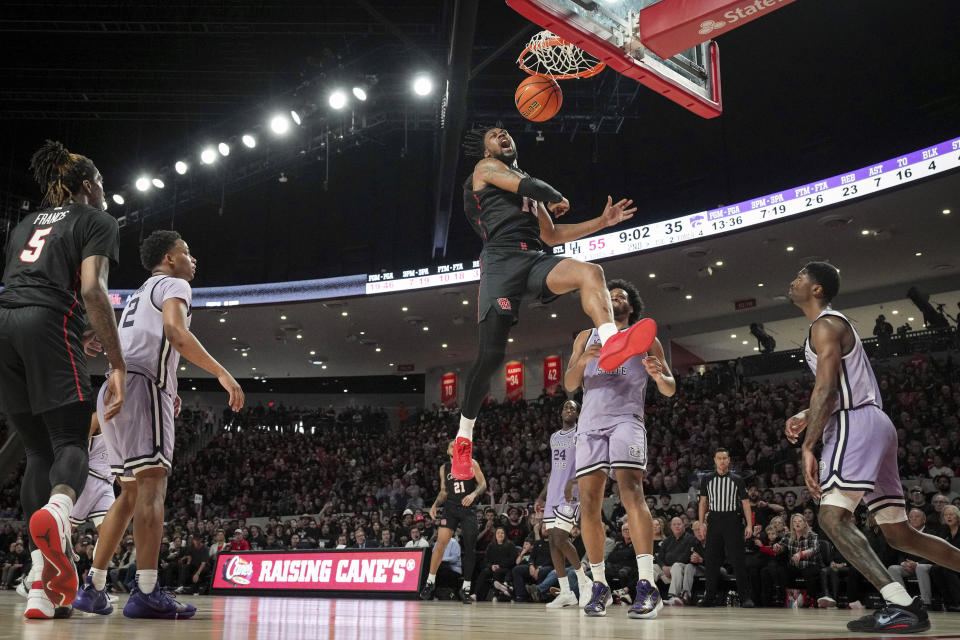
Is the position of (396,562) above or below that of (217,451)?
below

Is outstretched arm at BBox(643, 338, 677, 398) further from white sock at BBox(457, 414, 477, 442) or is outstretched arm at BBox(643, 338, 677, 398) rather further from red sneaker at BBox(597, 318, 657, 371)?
white sock at BBox(457, 414, 477, 442)

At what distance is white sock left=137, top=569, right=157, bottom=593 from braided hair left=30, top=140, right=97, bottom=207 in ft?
6.04

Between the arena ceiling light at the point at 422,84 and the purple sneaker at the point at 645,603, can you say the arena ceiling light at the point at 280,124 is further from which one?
the purple sneaker at the point at 645,603

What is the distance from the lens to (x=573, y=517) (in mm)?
7152

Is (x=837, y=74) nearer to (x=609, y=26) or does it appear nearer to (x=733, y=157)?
(x=733, y=157)

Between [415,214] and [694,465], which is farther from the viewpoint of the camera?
[415,214]

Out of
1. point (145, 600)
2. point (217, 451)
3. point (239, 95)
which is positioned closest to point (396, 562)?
point (145, 600)

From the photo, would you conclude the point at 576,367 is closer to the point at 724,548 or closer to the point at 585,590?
the point at 585,590

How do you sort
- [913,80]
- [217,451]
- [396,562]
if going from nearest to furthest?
1. [396,562]
2. [913,80]
3. [217,451]

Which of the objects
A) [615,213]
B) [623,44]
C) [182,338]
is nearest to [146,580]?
[182,338]

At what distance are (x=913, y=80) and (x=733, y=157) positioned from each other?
395cm

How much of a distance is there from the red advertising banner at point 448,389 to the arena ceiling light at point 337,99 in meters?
15.3

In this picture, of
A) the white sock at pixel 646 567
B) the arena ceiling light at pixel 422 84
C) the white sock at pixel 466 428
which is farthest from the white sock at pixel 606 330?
the arena ceiling light at pixel 422 84

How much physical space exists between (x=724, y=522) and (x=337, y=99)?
35.0 feet
